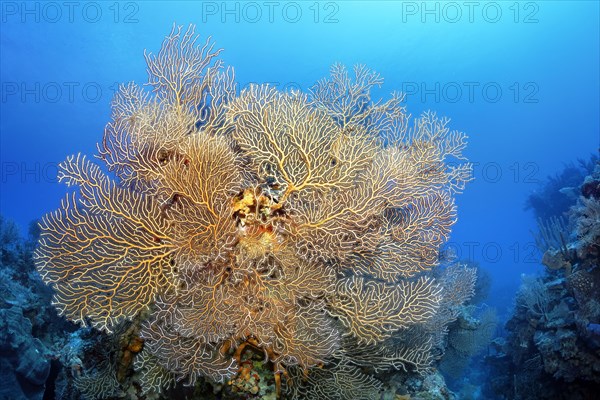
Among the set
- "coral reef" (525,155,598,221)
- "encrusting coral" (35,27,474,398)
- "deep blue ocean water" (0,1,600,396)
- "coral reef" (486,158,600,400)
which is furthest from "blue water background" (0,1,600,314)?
"encrusting coral" (35,27,474,398)

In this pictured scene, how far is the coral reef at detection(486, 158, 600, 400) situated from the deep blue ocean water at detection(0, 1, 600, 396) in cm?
2176

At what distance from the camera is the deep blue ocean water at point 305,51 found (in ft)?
129

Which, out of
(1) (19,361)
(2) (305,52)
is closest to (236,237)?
(1) (19,361)

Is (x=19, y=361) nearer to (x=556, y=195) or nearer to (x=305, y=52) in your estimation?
(x=556, y=195)

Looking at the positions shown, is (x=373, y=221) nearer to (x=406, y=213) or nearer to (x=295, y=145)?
(x=406, y=213)

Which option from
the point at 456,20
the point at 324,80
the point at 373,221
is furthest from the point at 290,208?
the point at 456,20

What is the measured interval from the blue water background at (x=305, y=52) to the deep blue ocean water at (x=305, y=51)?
0.18m

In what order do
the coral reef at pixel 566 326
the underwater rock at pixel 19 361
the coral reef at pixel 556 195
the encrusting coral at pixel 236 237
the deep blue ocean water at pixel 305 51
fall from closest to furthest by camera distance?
the encrusting coral at pixel 236 237
the underwater rock at pixel 19 361
the coral reef at pixel 566 326
the coral reef at pixel 556 195
the deep blue ocean water at pixel 305 51

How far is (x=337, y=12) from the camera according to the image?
49.2 metres

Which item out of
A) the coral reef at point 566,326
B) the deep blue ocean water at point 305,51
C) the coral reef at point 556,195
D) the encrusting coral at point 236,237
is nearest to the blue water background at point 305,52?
the deep blue ocean water at point 305,51

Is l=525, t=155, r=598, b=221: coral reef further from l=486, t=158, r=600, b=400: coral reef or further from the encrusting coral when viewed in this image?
the encrusting coral

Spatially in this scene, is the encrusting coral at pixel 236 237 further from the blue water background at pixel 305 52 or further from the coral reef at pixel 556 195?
the blue water background at pixel 305 52

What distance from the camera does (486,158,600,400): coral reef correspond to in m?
6.84

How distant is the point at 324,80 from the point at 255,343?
13.9ft
